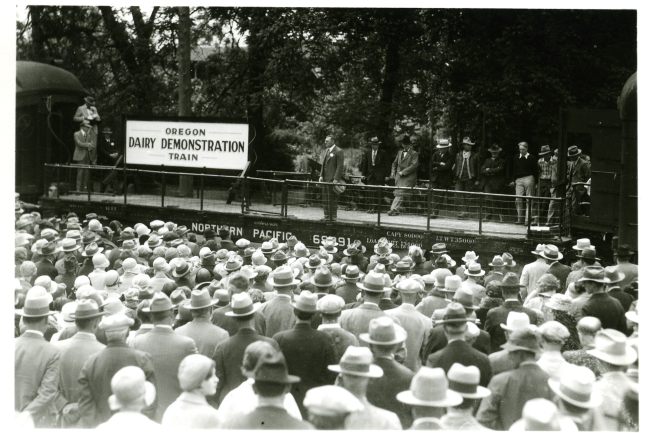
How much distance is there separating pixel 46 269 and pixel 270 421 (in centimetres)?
656

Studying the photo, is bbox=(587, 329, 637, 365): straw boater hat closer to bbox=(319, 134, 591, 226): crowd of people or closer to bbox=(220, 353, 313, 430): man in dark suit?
bbox=(220, 353, 313, 430): man in dark suit

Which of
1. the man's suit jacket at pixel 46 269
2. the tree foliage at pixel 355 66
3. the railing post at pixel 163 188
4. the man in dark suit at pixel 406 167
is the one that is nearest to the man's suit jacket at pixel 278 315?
the man's suit jacket at pixel 46 269

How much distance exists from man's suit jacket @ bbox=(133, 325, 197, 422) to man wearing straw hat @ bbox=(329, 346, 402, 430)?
1.49 metres

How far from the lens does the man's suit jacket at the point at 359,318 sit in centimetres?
676

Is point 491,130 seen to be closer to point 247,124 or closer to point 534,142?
point 534,142

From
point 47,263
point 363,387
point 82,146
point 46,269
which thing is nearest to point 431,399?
point 363,387

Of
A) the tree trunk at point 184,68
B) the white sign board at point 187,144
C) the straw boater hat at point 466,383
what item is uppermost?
the tree trunk at point 184,68

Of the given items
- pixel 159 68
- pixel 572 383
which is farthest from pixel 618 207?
pixel 159 68

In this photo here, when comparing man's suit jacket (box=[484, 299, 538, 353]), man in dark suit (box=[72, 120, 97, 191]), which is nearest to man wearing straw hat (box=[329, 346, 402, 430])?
man's suit jacket (box=[484, 299, 538, 353])

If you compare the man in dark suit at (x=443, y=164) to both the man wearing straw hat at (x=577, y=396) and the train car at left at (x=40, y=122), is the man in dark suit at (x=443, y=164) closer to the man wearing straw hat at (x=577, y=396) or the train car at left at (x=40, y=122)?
the train car at left at (x=40, y=122)

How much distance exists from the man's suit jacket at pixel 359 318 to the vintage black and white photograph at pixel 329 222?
56 mm

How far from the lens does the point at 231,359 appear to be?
19.6 ft

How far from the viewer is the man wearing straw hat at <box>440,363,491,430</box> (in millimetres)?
4590

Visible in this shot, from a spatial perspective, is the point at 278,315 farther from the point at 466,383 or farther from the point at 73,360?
the point at 466,383
